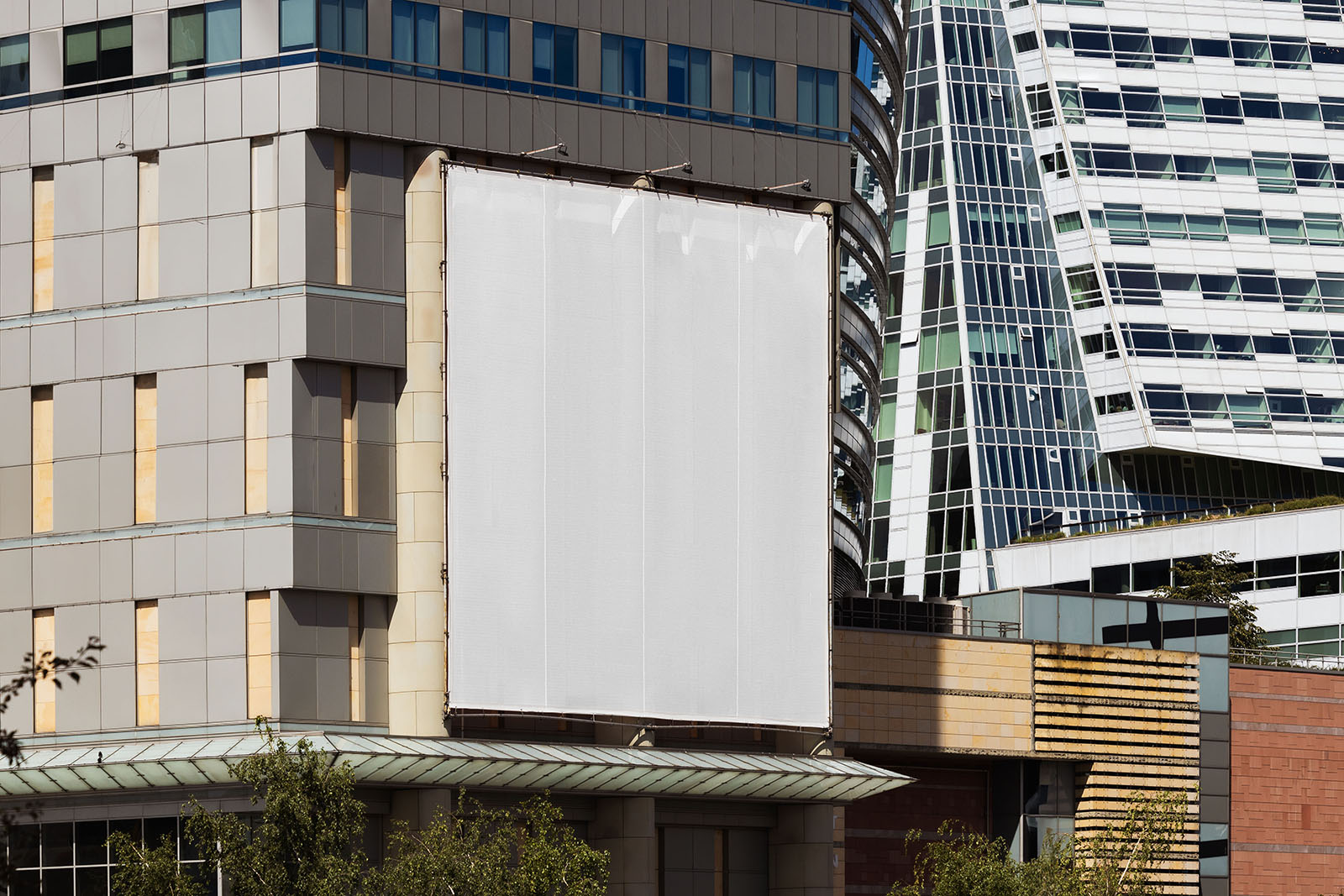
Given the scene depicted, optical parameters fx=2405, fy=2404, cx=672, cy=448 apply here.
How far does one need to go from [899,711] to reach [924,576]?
51150 mm

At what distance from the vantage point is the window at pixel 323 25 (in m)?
63.3

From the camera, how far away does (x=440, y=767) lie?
62031mm

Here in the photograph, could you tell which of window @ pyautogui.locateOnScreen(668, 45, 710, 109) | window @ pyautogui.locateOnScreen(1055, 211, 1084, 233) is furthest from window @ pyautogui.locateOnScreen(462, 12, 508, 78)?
window @ pyautogui.locateOnScreen(1055, 211, 1084, 233)

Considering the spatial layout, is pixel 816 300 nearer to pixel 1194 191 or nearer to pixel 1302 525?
pixel 1302 525

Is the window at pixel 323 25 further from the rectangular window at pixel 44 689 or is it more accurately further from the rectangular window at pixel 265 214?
the rectangular window at pixel 44 689

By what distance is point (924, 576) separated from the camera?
130 meters

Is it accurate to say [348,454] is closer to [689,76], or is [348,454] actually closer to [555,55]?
[555,55]

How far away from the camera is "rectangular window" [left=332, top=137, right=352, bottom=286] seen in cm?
6406

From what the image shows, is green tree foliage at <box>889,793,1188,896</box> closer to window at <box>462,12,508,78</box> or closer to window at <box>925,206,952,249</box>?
window at <box>462,12,508,78</box>

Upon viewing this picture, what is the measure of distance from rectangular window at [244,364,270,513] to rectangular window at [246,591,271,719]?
8.02 feet

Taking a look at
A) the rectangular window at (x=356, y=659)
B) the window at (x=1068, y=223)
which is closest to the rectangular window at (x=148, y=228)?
the rectangular window at (x=356, y=659)

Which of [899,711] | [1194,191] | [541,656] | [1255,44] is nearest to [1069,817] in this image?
[899,711]

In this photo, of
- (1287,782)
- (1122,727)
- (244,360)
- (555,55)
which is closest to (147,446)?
(244,360)

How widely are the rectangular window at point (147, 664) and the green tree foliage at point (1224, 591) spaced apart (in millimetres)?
48465
